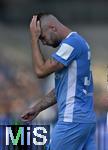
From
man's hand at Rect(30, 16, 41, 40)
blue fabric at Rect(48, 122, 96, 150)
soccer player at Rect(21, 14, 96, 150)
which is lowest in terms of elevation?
blue fabric at Rect(48, 122, 96, 150)

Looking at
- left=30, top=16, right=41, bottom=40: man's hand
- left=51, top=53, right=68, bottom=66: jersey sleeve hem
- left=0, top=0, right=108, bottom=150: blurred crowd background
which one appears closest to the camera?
left=51, top=53, right=68, bottom=66: jersey sleeve hem

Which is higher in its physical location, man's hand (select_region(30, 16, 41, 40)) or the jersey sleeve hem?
man's hand (select_region(30, 16, 41, 40))

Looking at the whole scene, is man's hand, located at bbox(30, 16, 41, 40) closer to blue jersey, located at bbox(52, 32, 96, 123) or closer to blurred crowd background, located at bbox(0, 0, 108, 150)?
blue jersey, located at bbox(52, 32, 96, 123)

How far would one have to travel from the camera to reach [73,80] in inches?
136

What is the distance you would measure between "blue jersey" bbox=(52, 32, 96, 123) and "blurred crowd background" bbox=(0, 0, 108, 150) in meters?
2.04

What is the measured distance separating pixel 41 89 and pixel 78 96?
7.23ft

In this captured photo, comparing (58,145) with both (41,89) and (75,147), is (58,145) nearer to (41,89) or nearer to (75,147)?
(75,147)

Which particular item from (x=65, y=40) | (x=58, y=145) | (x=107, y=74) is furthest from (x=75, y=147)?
(x=107, y=74)

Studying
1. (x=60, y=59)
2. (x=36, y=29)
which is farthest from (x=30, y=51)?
(x=60, y=59)

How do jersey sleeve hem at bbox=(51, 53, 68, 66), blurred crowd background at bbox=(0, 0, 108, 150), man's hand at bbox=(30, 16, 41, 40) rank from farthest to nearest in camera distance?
blurred crowd background at bbox=(0, 0, 108, 150)
man's hand at bbox=(30, 16, 41, 40)
jersey sleeve hem at bbox=(51, 53, 68, 66)

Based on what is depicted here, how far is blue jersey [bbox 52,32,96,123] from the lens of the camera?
3.44 meters

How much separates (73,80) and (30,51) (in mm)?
2196

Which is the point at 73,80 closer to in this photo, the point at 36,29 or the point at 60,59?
the point at 60,59

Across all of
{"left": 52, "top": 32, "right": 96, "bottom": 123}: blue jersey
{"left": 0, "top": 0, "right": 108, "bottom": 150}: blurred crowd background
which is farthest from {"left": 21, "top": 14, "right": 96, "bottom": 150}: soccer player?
{"left": 0, "top": 0, "right": 108, "bottom": 150}: blurred crowd background
